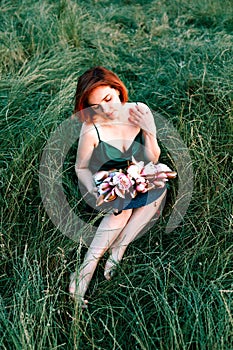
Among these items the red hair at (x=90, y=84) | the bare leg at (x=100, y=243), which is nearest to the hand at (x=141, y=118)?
the red hair at (x=90, y=84)

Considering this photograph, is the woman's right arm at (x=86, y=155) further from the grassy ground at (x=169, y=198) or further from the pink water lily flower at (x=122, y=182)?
the grassy ground at (x=169, y=198)

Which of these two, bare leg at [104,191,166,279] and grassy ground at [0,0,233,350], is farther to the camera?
bare leg at [104,191,166,279]

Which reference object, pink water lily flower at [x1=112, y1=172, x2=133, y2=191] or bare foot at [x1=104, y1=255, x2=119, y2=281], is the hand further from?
bare foot at [x1=104, y1=255, x2=119, y2=281]

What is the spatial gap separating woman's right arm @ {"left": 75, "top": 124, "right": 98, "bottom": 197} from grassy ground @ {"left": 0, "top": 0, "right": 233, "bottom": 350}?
0.23m

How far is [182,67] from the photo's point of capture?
9.41 feet

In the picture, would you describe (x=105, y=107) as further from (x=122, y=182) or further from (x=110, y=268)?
(x=110, y=268)

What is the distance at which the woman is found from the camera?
6.19 ft

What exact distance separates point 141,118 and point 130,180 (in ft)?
1.00

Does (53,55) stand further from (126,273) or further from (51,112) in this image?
(126,273)

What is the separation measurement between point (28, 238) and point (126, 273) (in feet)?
1.48

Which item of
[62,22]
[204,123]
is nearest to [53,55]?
[62,22]

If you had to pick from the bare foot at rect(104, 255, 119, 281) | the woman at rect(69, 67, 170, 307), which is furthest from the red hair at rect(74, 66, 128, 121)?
the bare foot at rect(104, 255, 119, 281)

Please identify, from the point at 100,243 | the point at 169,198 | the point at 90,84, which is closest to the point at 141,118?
the point at 90,84

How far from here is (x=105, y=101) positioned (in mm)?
1932
